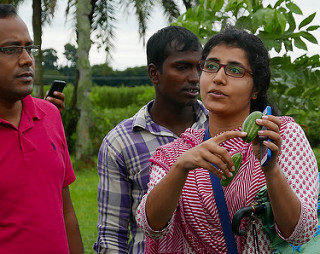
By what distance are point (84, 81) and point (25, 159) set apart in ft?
31.9

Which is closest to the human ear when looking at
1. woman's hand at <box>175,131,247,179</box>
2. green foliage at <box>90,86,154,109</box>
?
woman's hand at <box>175,131,247,179</box>

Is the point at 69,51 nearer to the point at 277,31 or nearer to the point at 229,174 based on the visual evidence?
the point at 277,31

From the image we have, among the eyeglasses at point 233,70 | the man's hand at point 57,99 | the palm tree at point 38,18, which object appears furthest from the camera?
the palm tree at point 38,18

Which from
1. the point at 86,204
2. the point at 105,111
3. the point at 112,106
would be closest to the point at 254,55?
the point at 86,204

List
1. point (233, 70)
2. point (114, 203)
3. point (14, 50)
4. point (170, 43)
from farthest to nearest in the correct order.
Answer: point (170, 43), point (114, 203), point (14, 50), point (233, 70)

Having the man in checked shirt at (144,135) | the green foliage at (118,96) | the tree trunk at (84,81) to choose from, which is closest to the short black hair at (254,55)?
the man in checked shirt at (144,135)

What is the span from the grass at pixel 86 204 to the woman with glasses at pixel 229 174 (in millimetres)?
4966

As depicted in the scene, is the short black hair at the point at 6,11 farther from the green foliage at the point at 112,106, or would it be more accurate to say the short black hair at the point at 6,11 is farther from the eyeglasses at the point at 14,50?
the green foliage at the point at 112,106

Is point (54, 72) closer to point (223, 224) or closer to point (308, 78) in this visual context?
→ point (308, 78)

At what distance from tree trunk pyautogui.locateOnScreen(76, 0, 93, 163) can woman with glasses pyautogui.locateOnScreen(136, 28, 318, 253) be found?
973 centimetres

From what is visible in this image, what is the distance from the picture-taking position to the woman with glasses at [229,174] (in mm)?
2066

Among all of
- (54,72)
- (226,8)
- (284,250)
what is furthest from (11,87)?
(54,72)

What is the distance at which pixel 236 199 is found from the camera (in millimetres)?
2289

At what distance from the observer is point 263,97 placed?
8.32 ft
